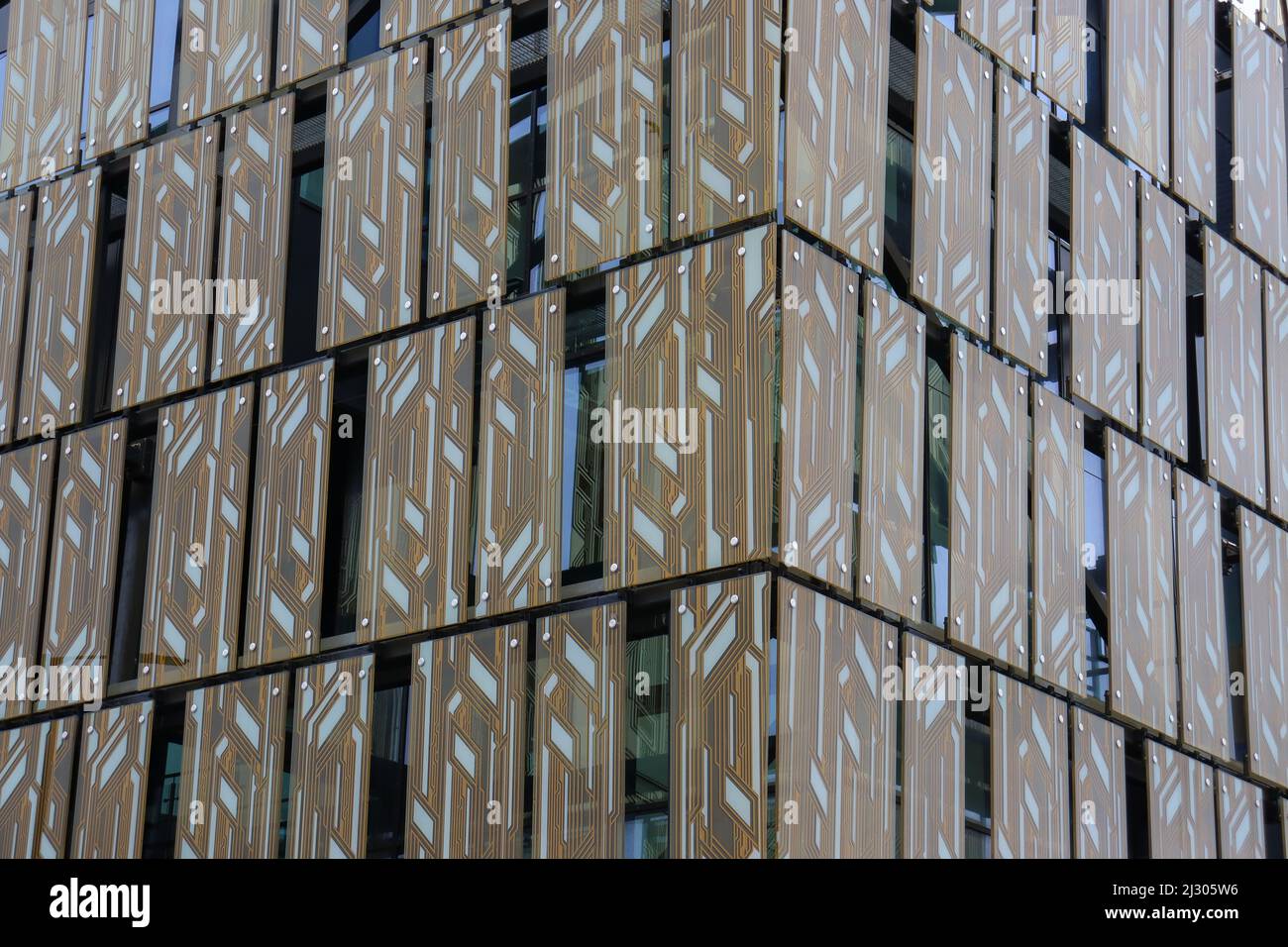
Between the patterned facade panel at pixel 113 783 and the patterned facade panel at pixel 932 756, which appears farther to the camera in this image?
the patterned facade panel at pixel 113 783

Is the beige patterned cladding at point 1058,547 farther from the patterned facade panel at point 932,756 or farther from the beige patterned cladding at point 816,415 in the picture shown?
the beige patterned cladding at point 816,415

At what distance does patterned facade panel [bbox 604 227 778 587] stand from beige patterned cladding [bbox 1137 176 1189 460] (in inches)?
252

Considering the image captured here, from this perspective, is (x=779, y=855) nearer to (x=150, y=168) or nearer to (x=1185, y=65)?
(x=150, y=168)

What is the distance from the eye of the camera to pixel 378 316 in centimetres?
2025

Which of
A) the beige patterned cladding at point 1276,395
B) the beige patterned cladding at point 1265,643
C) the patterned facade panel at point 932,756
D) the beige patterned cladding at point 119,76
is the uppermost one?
the beige patterned cladding at point 119,76

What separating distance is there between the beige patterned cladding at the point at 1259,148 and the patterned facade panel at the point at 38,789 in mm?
14456

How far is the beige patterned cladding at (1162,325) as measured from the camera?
22562mm

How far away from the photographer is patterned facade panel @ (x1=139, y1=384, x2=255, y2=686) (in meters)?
20.4

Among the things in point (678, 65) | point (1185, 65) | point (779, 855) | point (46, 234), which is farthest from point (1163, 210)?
point (46, 234)

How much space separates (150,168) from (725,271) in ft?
26.2

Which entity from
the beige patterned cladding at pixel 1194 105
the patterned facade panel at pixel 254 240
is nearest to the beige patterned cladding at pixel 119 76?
the patterned facade panel at pixel 254 240

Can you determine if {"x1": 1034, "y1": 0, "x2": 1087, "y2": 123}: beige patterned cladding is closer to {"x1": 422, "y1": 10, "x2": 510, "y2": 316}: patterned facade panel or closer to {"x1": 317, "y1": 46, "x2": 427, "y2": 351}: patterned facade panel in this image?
{"x1": 422, "y1": 10, "x2": 510, "y2": 316}: patterned facade panel

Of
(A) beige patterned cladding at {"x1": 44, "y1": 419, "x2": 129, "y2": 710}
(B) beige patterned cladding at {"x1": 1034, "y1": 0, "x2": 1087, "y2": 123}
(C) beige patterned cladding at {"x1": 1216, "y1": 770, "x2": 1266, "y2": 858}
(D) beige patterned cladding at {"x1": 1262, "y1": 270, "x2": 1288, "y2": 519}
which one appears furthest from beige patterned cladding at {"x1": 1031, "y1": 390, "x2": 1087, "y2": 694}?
A: (A) beige patterned cladding at {"x1": 44, "y1": 419, "x2": 129, "y2": 710}

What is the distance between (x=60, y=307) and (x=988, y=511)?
1031 centimetres
